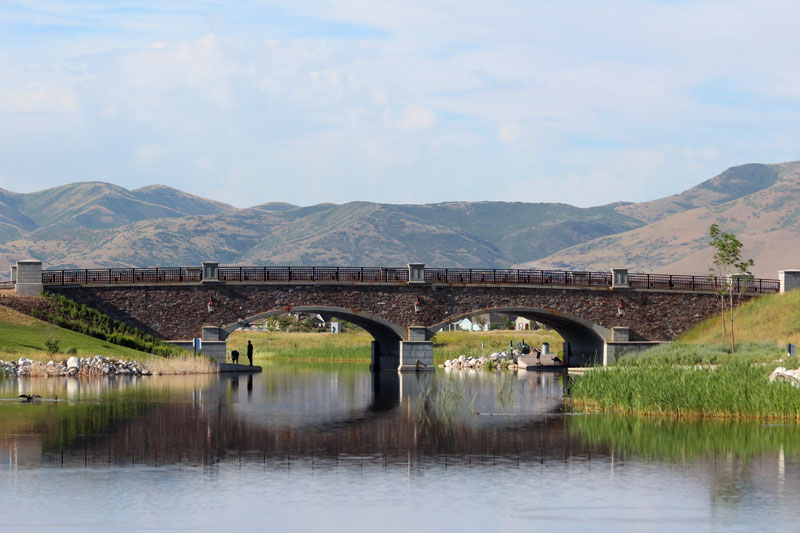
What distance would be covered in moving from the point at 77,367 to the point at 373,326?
3318 cm

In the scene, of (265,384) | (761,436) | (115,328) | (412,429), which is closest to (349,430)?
(412,429)

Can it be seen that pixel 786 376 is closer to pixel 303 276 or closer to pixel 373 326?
pixel 303 276

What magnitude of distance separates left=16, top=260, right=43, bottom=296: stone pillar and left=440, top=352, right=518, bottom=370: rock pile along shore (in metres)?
33.2

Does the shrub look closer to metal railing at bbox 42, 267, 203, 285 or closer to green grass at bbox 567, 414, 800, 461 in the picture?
metal railing at bbox 42, 267, 203, 285

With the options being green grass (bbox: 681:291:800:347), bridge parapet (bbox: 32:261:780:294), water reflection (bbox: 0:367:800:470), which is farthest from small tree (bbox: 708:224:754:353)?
water reflection (bbox: 0:367:800:470)

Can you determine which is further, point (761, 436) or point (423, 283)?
point (423, 283)

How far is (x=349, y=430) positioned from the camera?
38.6m

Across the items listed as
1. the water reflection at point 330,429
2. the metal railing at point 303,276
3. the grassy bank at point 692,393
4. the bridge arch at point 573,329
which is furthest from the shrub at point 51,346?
the grassy bank at point 692,393

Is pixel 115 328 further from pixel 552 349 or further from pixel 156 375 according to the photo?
pixel 552 349

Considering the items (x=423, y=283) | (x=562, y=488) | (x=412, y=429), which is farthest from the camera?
(x=423, y=283)

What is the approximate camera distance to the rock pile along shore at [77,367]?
2404 inches

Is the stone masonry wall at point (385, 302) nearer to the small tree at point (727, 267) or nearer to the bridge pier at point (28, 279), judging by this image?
the bridge pier at point (28, 279)

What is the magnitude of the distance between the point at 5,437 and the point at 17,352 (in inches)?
1275

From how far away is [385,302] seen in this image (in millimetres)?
83938
